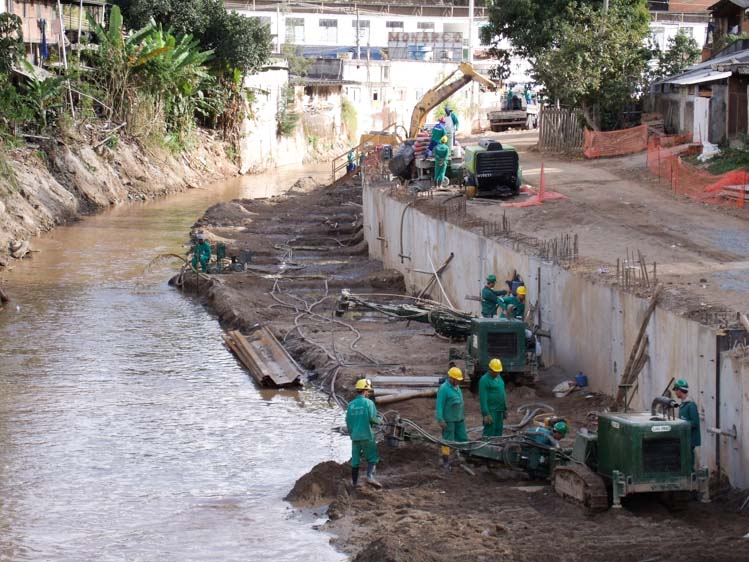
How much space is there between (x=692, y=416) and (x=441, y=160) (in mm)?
18322

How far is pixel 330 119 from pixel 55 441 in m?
59.4

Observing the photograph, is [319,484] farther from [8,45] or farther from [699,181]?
[8,45]

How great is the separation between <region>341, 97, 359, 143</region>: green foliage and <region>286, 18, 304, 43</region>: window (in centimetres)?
1954

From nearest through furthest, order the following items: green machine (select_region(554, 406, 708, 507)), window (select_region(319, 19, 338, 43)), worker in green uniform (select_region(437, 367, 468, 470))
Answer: green machine (select_region(554, 406, 708, 507))
worker in green uniform (select_region(437, 367, 468, 470))
window (select_region(319, 19, 338, 43))

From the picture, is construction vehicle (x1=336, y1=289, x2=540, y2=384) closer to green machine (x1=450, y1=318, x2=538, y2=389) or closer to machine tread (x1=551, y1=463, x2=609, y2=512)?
green machine (x1=450, y1=318, x2=538, y2=389)

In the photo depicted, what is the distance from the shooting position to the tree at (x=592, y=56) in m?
42.3

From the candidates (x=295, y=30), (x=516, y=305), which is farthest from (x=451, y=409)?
(x=295, y=30)

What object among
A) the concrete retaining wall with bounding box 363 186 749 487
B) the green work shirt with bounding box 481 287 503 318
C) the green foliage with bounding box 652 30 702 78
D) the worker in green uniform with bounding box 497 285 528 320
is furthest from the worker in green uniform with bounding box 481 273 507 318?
the green foliage with bounding box 652 30 702 78

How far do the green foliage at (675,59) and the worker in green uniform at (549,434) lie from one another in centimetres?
3361

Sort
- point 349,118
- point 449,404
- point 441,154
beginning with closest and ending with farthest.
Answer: point 449,404
point 441,154
point 349,118

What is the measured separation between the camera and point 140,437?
1855 centimetres

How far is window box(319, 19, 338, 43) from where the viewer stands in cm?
9600

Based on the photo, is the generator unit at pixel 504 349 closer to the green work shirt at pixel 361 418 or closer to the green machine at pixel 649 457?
the green work shirt at pixel 361 418

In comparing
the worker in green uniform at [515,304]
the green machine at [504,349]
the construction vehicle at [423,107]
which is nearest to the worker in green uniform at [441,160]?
the construction vehicle at [423,107]
